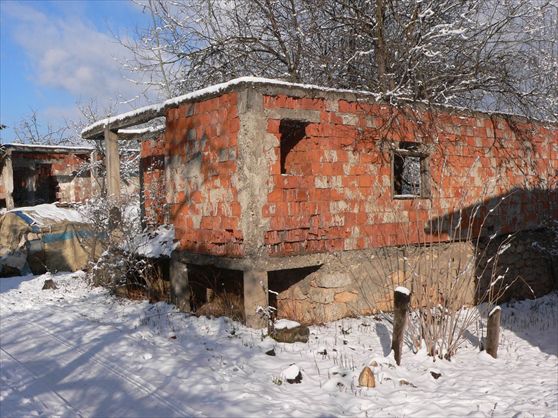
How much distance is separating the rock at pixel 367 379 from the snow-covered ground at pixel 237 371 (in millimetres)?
81

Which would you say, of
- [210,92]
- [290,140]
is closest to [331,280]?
[290,140]

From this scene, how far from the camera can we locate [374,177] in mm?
7734

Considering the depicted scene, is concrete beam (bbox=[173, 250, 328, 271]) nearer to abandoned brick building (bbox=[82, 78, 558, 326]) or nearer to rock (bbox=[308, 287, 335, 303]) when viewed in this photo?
abandoned brick building (bbox=[82, 78, 558, 326])

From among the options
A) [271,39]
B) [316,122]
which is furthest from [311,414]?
[271,39]

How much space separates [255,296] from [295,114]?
96.8 inches

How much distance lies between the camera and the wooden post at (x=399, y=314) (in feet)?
18.0

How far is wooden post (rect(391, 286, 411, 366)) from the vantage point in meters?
5.49

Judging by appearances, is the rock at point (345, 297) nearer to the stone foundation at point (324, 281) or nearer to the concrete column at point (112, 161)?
the stone foundation at point (324, 281)

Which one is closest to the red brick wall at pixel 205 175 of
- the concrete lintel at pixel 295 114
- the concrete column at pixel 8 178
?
the concrete lintel at pixel 295 114

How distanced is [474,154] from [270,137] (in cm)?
428

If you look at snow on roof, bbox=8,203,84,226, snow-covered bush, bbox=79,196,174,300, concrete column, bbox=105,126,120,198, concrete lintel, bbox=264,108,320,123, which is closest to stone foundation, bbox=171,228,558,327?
snow-covered bush, bbox=79,196,174,300

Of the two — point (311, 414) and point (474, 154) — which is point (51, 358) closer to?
point (311, 414)

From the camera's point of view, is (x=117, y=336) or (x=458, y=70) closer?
(x=117, y=336)

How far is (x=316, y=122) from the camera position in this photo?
710 cm
